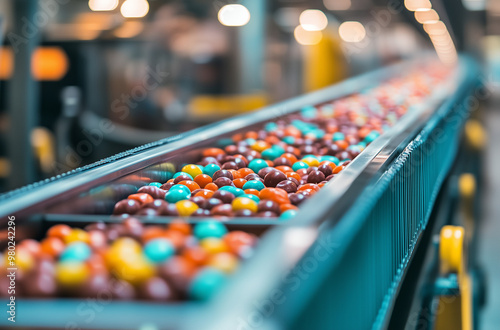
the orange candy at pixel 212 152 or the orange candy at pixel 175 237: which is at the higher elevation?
the orange candy at pixel 212 152

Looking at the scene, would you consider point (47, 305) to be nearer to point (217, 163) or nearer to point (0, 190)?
point (217, 163)

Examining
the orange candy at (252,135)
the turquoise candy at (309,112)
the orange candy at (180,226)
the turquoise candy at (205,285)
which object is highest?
the turquoise candy at (309,112)

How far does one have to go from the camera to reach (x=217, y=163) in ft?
8.03

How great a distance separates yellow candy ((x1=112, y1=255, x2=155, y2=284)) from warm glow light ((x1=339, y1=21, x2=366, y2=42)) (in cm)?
1592

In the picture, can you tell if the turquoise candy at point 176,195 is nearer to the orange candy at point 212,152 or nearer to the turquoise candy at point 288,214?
the turquoise candy at point 288,214

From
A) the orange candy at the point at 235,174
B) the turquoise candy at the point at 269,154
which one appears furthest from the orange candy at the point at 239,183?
the turquoise candy at the point at 269,154

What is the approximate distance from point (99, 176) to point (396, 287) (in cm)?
87

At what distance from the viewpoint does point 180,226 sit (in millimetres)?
1332

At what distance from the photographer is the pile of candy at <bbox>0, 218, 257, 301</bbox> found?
98cm

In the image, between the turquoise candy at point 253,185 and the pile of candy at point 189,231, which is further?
the turquoise candy at point 253,185

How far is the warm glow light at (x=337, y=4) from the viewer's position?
1009 centimetres

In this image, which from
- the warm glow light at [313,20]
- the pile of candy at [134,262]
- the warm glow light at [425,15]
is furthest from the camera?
the warm glow light at [313,20]

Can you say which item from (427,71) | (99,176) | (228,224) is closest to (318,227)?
(228,224)

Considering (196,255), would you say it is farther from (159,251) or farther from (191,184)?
(191,184)
